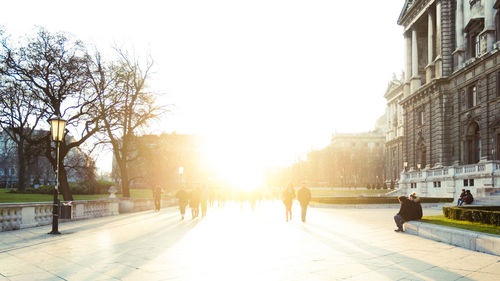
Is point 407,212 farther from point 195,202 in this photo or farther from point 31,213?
point 31,213

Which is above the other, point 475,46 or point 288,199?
point 475,46

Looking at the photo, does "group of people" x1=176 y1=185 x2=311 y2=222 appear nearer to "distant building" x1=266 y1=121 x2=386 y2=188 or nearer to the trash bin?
the trash bin

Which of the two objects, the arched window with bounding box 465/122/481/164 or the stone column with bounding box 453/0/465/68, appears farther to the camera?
the stone column with bounding box 453/0/465/68

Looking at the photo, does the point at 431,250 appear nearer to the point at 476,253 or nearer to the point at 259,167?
the point at 476,253

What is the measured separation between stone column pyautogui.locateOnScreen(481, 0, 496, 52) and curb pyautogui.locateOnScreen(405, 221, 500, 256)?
28260 millimetres

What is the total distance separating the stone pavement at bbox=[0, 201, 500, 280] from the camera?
7.67 m

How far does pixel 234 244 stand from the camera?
39.0 feet

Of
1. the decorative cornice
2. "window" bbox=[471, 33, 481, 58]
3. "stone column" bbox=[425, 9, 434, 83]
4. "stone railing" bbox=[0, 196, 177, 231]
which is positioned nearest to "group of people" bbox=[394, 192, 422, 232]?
"stone railing" bbox=[0, 196, 177, 231]

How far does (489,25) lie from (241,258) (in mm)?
35865

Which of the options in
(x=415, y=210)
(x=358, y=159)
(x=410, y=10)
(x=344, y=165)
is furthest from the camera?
(x=358, y=159)

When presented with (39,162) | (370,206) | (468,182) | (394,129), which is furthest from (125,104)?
(394,129)

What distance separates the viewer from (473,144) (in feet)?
129

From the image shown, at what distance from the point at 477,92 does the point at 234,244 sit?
33994 mm

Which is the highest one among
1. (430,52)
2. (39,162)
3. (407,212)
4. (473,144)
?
(430,52)
